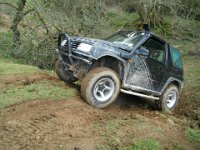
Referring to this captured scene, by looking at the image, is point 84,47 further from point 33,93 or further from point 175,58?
point 175,58

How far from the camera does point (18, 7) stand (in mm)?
15141

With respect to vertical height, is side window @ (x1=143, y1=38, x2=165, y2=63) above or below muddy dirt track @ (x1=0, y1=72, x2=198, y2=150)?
above

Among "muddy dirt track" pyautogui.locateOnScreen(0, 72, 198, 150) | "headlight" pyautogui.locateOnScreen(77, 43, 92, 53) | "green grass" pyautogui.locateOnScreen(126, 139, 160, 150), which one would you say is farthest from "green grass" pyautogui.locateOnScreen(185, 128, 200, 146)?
"headlight" pyautogui.locateOnScreen(77, 43, 92, 53)

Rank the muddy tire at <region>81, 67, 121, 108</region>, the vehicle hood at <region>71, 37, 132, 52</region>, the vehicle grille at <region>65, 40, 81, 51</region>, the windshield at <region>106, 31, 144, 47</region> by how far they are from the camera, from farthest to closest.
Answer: the windshield at <region>106, 31, 144, 47</region> → the vehicle grille at <region>65, 40, 81, 51</region> → the vehicle hood at <region>71, 37, 132, 52</region> → the muddy tire at <region>81, 67, 121, 108</region>

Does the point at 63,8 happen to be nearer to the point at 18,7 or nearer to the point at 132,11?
the point at 18,7

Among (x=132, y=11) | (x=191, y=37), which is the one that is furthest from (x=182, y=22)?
(x=132, y=11)

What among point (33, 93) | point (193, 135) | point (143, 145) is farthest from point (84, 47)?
point (193, 135)

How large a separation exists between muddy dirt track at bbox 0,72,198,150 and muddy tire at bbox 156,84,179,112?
946mm

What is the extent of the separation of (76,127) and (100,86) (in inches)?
60.4

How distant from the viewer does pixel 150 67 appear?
30.2ft

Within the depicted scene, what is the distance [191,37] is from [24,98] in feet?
65.1

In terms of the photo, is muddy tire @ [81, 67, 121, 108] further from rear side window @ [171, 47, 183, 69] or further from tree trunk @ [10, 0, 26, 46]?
tree trunk @ [10, 0, 26, 46]

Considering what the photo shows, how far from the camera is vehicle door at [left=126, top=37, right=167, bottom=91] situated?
346 inches

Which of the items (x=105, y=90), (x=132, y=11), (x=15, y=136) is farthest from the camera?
(x=132, y=11)
